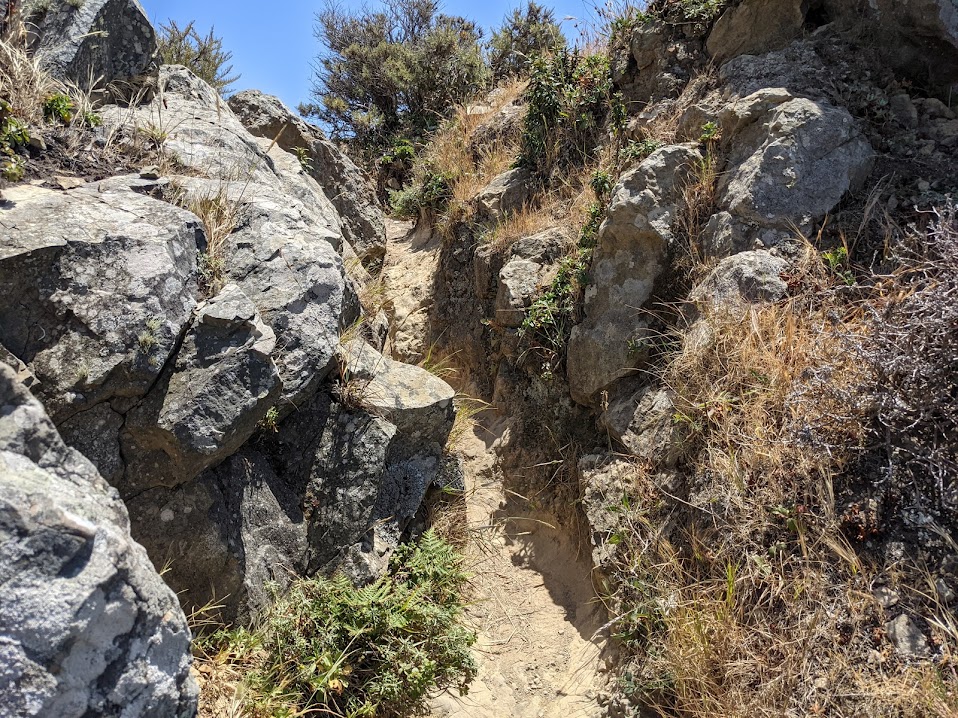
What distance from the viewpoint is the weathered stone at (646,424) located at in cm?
476

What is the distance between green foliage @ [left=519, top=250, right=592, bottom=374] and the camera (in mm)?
5922

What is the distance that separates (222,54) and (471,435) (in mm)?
6432

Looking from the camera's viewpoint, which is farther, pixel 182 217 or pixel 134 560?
pixel 182 217

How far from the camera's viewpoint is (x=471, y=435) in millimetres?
6336

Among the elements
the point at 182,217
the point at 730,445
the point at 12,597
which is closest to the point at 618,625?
the point at 730,445

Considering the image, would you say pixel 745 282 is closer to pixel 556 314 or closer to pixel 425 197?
pixel 556 314

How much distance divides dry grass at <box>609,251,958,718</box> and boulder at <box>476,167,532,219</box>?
2947mm

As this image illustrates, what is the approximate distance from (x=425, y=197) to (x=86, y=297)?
17.3 feet

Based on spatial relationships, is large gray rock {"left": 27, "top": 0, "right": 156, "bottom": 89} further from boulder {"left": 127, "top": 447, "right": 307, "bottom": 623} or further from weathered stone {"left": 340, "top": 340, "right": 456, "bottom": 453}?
→ boulder {"left": 127, "top": 447, "right": 307, "bottom": 623}

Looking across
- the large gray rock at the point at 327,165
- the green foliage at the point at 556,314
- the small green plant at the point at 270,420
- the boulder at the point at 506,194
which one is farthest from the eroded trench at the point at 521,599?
the large gray rock at the point at 327,165

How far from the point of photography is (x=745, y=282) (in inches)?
190

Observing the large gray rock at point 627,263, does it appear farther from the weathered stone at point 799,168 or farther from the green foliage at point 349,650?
the green foliage at point 349,650

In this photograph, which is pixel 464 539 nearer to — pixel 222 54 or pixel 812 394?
pixel 812 394

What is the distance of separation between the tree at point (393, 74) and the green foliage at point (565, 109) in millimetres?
2664
